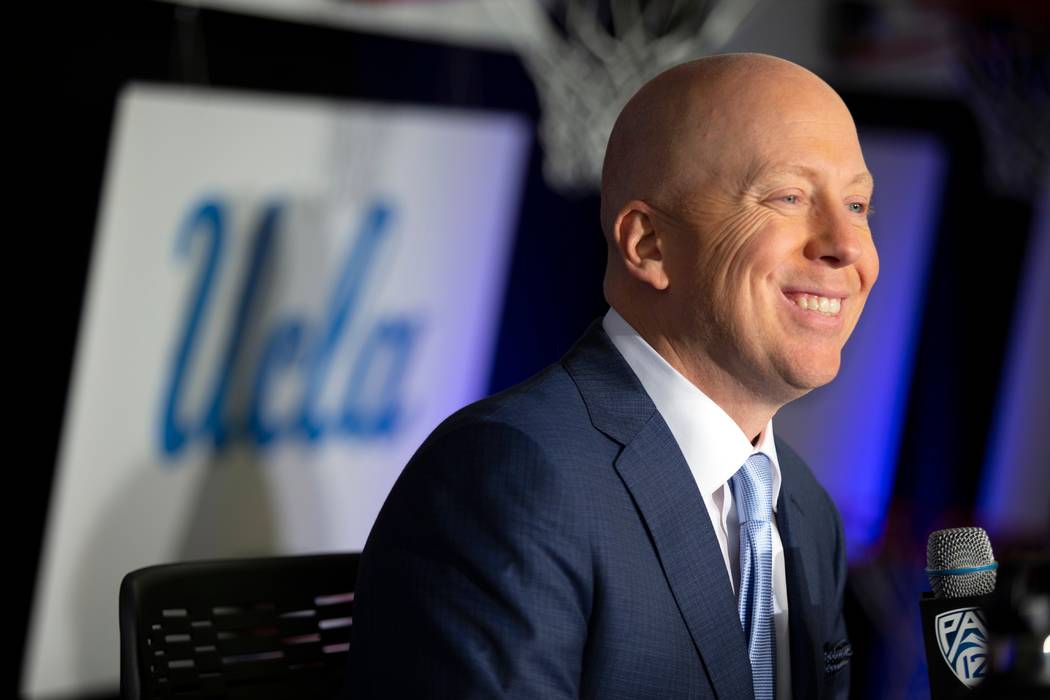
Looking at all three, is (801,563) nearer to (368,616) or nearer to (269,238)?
(368,616)

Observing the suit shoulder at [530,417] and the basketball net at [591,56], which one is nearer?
the suit shoulder at [530,417]

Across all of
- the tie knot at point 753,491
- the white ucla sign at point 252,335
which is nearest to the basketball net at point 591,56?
the white ucla sign at point 252,335

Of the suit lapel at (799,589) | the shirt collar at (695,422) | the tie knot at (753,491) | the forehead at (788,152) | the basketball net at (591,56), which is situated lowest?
the suit lapel at (799,589)

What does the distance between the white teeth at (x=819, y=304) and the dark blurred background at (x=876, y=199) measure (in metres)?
2.47

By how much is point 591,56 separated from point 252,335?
167 cm

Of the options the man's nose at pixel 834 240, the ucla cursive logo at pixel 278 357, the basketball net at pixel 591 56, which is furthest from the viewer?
the basketball net at pixel 591 56

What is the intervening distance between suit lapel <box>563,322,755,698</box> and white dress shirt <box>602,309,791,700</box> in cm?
3

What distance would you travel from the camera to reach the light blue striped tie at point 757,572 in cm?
158

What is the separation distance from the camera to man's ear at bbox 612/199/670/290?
1634mm

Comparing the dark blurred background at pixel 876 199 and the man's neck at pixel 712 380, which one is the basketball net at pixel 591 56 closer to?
the dark blurred background at pixel 876 199

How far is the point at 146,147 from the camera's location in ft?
11.6

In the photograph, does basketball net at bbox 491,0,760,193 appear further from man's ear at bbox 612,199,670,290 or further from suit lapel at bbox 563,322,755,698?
suit lapel at bbox 563,322,755,698

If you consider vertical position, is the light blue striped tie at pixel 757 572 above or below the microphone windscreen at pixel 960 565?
below

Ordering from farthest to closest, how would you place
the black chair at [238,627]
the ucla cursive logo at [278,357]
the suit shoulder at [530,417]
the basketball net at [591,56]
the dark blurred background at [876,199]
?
the basketball net at [591,56] → the ucla cursive logo at [278,357] → the dark blurred background at [876,199] → the black chair at [238,627] → the suit shoulder at [530,417]
